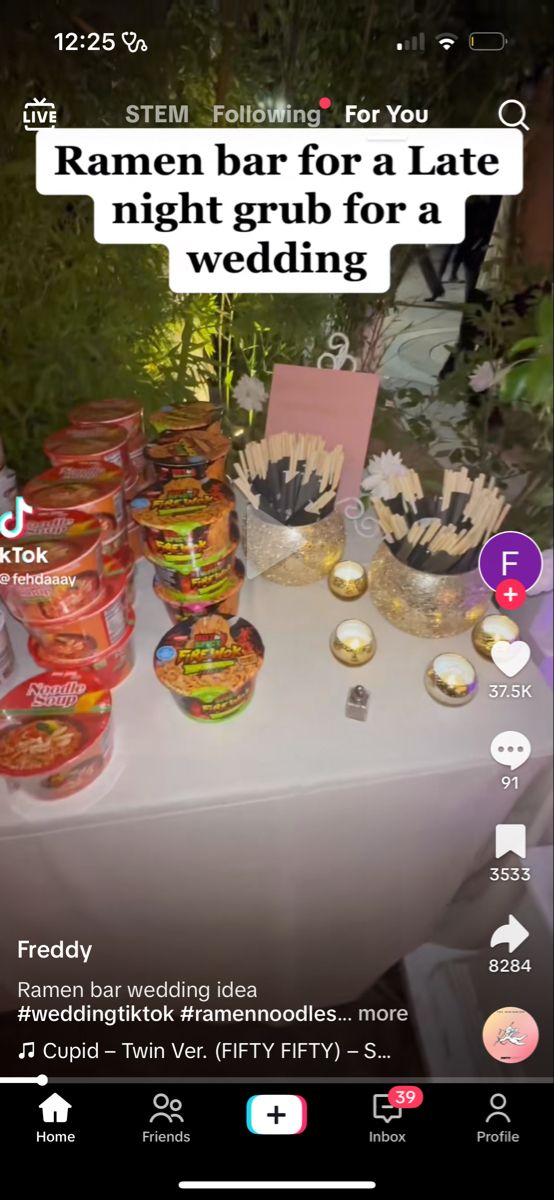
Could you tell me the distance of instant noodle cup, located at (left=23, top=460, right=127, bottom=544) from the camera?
625mm

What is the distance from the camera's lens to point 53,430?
0.68 meters

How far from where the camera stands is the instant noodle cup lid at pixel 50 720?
565mm

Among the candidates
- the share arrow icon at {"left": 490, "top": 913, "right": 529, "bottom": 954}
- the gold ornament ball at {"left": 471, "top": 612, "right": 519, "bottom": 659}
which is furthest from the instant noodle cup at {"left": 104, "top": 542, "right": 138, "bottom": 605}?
the share arrow icon at {"left": 490, "top": 913, "right": 529, "bottom": 954}

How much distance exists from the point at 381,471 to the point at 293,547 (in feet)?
0.42

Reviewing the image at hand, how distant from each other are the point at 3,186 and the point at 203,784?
503 mm

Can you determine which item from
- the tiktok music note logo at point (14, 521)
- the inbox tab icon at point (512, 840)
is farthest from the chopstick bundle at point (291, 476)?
the inbox tab icon at point (512, 840)

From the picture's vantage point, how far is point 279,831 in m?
0.62

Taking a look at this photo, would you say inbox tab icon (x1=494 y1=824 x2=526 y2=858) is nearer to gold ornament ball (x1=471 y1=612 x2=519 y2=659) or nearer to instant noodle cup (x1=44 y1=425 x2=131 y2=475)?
gold ornament ball (x1=471 y1=612 x2=519 y2=659)

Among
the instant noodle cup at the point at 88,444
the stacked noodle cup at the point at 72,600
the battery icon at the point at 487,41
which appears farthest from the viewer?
the instant noodle cup at the point at 88,444

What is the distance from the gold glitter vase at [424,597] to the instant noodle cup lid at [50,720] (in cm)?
30
